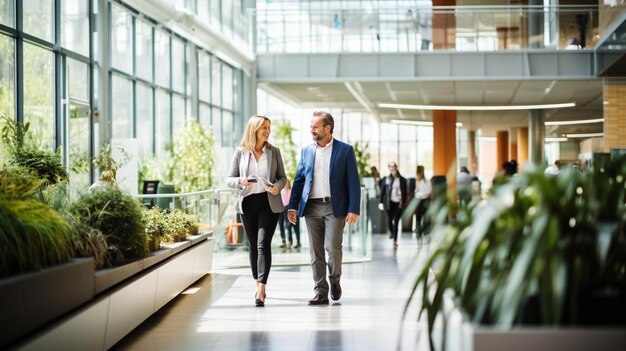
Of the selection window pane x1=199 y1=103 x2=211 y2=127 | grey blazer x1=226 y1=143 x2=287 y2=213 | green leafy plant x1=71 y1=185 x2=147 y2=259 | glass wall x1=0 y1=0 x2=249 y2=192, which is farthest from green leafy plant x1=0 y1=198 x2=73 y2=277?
window pane x1=199 y1=103 x2=211 y2=127

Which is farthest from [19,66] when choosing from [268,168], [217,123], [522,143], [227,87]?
[522,143]

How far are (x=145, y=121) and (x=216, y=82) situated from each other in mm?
5511

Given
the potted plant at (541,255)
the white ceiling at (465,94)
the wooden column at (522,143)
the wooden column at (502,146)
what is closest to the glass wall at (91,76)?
the white ceiling at (465,94)

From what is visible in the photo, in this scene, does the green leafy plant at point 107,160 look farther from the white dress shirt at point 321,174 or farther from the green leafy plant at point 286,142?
the green leafy plant at point 286,142

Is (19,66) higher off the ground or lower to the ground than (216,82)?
lower

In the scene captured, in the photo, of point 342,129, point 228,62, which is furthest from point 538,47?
point 342,129

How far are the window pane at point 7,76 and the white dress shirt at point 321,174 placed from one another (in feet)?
14.9

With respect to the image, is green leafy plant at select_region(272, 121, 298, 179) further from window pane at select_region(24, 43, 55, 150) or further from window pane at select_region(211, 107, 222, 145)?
window pane at select_region(24, 43, 55, 150)

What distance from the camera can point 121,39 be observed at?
14.0 m

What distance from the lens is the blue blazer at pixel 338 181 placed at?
6945 mm

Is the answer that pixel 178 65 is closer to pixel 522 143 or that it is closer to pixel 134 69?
pixel 134 69

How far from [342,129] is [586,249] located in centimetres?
3091

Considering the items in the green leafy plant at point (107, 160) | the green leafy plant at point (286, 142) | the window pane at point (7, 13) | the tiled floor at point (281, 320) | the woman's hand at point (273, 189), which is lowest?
the tiled floor at point (281, 320)

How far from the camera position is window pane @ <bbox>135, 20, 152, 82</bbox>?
14.9 meters
